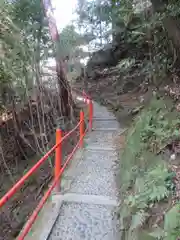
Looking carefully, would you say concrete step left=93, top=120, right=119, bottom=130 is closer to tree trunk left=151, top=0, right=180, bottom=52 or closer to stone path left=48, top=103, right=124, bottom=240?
stone path left=48, top=103, right=124, bottom=240

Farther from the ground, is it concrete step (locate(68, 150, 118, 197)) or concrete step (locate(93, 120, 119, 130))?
concrete step (locate(93, 120, 119, 130))

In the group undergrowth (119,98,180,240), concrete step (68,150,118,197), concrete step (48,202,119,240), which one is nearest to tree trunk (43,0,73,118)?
concrete step (68,150,118,197)

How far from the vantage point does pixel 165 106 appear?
14.6ft

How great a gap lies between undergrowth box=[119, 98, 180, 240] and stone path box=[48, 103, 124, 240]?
0.66ft

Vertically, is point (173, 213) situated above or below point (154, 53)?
below

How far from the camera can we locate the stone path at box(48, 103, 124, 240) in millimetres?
2412

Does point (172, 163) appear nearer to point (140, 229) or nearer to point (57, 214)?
point (140, 229)

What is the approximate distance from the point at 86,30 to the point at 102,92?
238 inches

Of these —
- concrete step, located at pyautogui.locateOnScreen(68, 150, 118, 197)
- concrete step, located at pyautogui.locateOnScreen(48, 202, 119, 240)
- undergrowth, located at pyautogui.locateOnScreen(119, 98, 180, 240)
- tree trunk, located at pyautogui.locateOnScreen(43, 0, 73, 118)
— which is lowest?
concrete step, located at pyautogui.locateOnScreen(48, 202, 119, 240)

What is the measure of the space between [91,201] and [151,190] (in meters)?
1.06

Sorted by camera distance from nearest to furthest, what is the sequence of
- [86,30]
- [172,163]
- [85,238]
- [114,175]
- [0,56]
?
[85,238] < [172,163] < [114,175] < [0,56] < [86,30]

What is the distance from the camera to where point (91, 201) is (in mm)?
2996

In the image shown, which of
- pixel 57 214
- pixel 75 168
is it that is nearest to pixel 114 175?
pixel 75 168

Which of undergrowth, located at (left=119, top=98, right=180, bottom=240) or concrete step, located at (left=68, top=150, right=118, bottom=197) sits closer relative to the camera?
undergrowth, located at (left=119, top=98, right=180, bottom=240)
